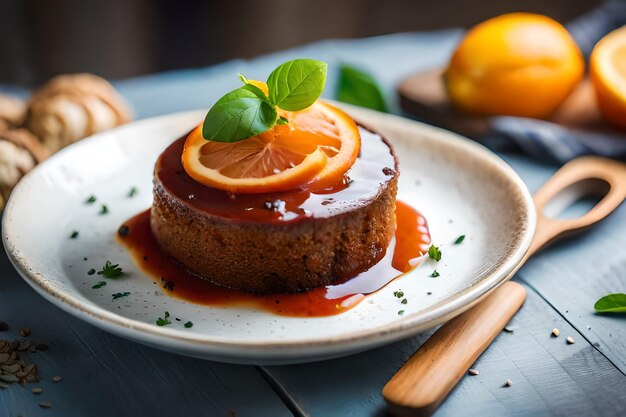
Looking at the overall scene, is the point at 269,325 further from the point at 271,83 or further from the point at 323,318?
the point at 271,83

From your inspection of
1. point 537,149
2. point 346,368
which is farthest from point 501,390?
point 537,149

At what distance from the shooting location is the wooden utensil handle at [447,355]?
2.67 m

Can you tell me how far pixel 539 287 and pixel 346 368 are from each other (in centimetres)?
124

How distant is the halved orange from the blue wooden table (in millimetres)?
834

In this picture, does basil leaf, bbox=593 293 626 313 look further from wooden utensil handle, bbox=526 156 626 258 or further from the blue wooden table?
wooden utensil handle, bbox=526 156 626 258

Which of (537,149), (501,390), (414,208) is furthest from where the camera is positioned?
(537,149)

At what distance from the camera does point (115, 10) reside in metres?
8.22

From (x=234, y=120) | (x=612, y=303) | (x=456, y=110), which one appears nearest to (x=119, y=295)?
(x=234, y=120)

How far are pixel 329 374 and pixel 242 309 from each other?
1.79 ft

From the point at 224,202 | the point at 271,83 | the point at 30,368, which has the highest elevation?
the point at 271,83

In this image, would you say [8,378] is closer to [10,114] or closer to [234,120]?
[234,120]

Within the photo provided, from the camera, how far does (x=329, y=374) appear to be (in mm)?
2975

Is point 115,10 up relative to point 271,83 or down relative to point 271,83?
down

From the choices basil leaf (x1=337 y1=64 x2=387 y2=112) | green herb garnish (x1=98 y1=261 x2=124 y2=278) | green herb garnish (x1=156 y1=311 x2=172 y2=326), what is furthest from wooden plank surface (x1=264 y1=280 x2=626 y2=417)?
basil leaf (x1=337 y1=64 x2=387 y2=112)
